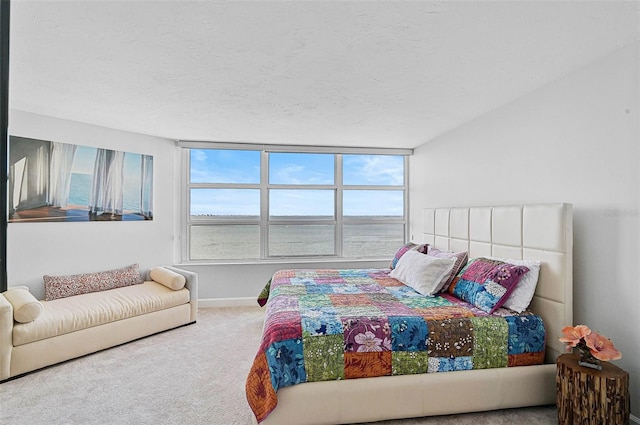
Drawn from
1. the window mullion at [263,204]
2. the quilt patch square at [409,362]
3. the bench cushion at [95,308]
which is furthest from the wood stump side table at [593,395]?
the window mullion at [263,204]

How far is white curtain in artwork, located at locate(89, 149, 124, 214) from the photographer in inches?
153

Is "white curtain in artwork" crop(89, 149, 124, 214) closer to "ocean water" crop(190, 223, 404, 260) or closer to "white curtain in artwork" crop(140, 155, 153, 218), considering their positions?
"white curtain in artwork" crop(140, 155, 153, 218)

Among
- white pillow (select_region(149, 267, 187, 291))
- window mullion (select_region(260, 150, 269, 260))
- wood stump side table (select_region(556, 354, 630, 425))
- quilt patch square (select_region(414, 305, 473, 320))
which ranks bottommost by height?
wood stump side table (select_region(556, 354, 630, 425))

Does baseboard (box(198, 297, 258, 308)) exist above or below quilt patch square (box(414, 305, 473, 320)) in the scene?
below

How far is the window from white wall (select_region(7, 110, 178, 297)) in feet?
1.08

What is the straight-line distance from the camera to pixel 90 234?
12.6 ft

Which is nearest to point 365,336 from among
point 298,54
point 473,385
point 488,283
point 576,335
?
point 473,385

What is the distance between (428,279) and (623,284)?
1.31 m

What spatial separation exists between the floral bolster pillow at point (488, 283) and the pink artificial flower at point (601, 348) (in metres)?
0.57

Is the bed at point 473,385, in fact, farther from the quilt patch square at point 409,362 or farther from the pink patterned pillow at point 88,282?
the pink patterned pillow at point 88,282

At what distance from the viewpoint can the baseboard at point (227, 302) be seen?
180 inches

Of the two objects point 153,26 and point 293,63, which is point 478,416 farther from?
point 153,26

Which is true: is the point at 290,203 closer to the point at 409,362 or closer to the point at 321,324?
the point at 321,324

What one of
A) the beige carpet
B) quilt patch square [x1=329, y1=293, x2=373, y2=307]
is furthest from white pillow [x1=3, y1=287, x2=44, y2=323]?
quilt patch square [x1=329, y1=293, x2=373, y2=307]
